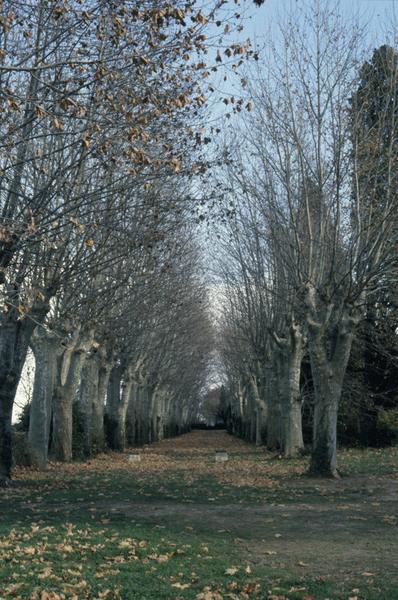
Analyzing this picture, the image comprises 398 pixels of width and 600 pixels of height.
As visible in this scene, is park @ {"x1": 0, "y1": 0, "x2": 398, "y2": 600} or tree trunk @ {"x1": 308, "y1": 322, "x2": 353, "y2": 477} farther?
tree trunk @ {"x1": 308, "y1": 322, "x2": 353, "y2": 477}

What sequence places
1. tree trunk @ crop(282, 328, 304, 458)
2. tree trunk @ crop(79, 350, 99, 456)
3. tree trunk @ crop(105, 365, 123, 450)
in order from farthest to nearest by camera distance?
tree trunk @ crop(105, 365, 123, 450) → tree trunk @ crop(79, 350, 99, 456) → tree trunk @ crop(282, 328, 304, 458)

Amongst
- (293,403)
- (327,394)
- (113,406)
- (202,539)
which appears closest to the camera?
(202,539)

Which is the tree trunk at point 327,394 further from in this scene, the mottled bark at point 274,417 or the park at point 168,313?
the mottled bark at point 274,417

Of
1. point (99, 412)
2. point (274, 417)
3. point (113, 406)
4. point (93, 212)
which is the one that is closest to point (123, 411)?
point (113, 406)

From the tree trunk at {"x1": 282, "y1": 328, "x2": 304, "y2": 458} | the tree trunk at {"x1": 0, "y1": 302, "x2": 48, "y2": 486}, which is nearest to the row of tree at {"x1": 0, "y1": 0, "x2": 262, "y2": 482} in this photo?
the tree trunk at {"x1": 0, "y1": 302, "x2": 48, "y2": 486}

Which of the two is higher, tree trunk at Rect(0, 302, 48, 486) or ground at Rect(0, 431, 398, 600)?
tree trunk at Rect(0, 302, 48, 486)

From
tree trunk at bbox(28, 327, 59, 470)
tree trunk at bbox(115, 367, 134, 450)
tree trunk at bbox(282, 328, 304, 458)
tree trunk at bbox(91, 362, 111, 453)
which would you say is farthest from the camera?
tree trunk at bbox(115, 367, 134, 450)

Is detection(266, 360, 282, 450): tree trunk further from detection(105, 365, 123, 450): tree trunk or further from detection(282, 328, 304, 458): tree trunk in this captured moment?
detection(105, 365, 123, 450): tree trunk

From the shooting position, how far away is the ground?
25.6 ft

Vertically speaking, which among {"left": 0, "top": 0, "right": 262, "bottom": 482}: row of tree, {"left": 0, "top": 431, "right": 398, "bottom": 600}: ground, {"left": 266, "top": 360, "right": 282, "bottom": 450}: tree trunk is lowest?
{"left": 0, "top": 431, "right": 398, "bottom": 600}: ground

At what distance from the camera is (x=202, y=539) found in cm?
1062

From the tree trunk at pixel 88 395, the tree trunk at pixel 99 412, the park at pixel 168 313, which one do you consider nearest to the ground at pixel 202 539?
the park at pixel 168 313

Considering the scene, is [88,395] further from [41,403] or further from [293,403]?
[293,403]

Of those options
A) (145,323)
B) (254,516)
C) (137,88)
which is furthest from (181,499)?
(145,323)
